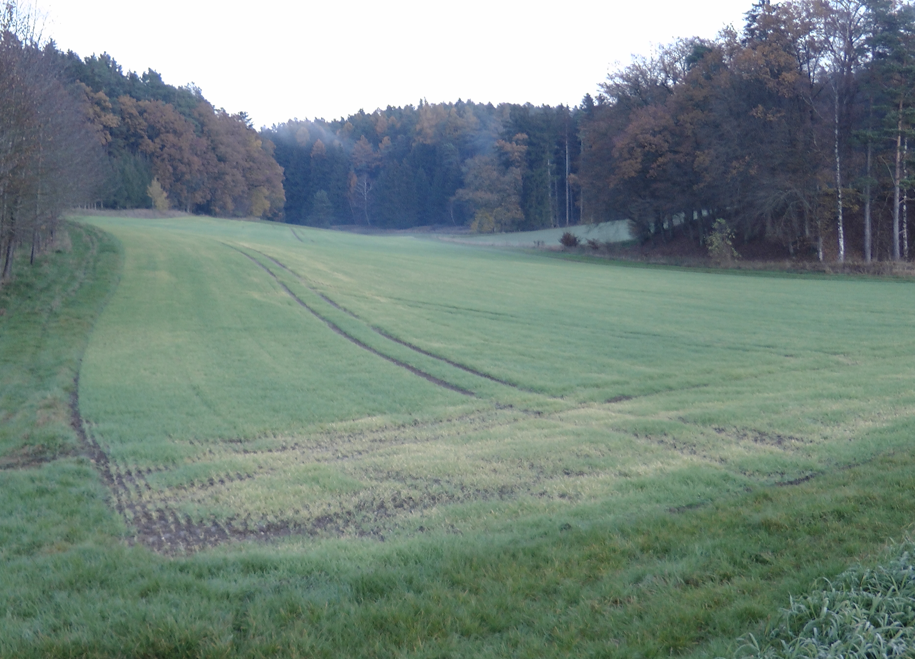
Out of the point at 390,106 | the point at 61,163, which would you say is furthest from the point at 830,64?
the point at 390,106

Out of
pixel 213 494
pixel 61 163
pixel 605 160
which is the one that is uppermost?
pixel 605 160

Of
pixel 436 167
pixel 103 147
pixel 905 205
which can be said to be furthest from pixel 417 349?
pixel 436 167

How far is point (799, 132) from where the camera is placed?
43031 millimetres

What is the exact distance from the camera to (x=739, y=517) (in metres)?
5.87

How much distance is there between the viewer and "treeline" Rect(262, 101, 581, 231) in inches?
3812

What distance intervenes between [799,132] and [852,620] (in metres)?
46.4

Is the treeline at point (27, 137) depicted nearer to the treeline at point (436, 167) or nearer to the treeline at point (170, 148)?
the treeline at point (170, 148)

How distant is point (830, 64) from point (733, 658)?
48.3 metres

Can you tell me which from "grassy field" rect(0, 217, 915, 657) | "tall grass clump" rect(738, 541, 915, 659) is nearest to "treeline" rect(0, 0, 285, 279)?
"grassy field" rect(0, 217, 915, 657)

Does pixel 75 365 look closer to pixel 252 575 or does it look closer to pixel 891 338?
pixel 252 575

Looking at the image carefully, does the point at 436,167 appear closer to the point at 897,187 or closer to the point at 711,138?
the point at 711,138

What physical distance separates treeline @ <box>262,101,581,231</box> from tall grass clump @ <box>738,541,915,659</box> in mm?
94152

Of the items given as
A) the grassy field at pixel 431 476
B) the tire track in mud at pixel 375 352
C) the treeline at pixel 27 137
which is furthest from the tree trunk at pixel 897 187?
the treeline at pixel 27 137

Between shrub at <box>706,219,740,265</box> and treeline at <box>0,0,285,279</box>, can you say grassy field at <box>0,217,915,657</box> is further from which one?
shrub at <box>706,219,740,265</box>
